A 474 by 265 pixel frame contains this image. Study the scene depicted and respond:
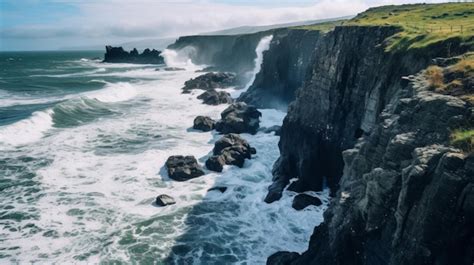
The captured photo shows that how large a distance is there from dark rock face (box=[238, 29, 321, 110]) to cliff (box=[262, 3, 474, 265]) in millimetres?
29998

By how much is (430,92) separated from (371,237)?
6.12 meters

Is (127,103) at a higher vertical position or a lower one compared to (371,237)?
lower

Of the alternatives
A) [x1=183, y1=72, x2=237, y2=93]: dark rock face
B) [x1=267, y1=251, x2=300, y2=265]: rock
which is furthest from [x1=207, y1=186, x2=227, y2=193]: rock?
[x1=183, y1=72, x2=237, y2=93]: dark rock face

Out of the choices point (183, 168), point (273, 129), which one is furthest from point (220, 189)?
point (273, 129)

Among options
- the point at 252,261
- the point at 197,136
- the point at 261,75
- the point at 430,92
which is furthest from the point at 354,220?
the point at 261,75

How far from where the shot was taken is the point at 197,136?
49.5 metres

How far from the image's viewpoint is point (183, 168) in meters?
35.7

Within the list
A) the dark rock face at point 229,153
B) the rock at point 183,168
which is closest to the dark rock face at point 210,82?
the dark rock face at point 229,153

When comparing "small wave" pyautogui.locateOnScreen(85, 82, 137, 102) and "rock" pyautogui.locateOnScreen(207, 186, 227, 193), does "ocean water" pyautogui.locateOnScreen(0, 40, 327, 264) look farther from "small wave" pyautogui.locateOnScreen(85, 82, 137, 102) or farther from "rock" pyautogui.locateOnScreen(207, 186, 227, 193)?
"small wave" pyautogui.locateOnScreen(85, 82, 137, 102)

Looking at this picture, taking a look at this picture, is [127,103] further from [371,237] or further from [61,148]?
[371,237]

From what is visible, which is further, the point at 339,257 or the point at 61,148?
the point at 61,148

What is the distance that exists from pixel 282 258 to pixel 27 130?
40.6 m

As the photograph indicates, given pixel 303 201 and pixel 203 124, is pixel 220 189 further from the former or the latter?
pixel 203 124

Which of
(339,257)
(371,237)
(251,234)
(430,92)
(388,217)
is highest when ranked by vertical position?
(430,92)
